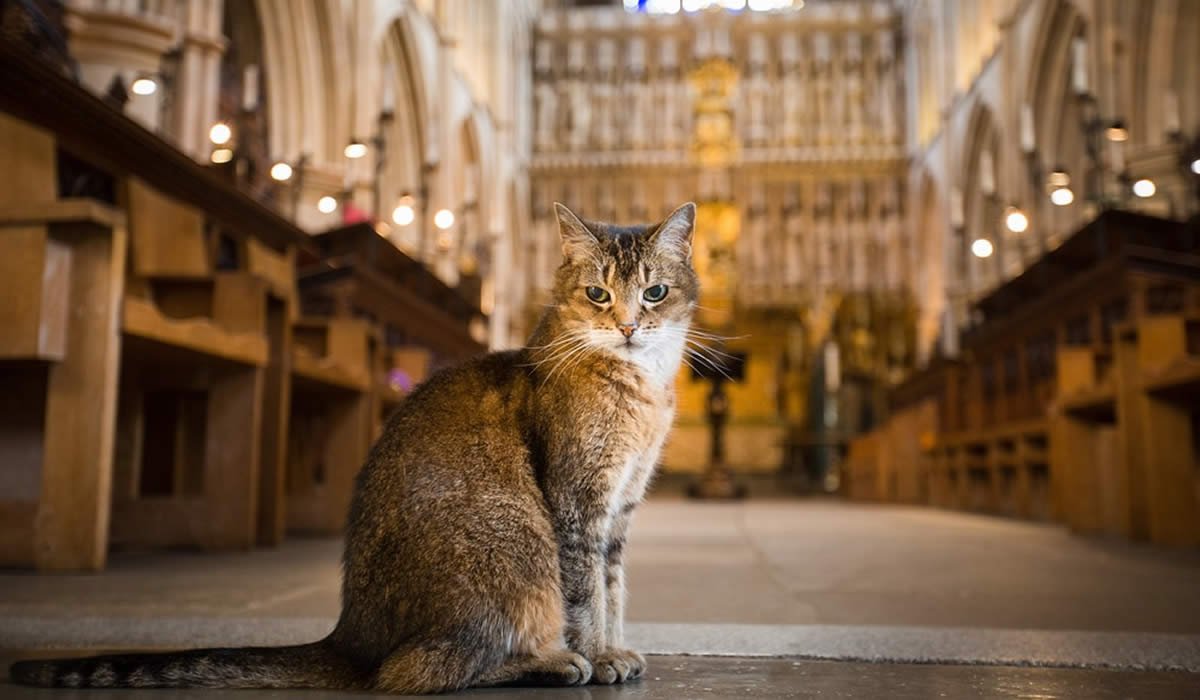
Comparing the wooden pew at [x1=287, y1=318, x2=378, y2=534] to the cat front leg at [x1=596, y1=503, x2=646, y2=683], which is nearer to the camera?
the cat front leg at [x1=596, y1=503, x2=646, y2=683]

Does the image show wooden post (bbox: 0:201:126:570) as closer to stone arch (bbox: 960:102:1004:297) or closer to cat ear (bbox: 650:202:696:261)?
cat ear (bbox: 650:202:696:261)

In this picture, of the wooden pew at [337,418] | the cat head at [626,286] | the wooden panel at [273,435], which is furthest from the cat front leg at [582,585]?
the wooden pew at [337,418]

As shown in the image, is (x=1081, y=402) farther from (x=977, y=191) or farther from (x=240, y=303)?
(x=977, y=191)

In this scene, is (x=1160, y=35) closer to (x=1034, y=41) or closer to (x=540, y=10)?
(x=1034, y=41)

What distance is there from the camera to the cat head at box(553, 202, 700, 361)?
5.22 feet

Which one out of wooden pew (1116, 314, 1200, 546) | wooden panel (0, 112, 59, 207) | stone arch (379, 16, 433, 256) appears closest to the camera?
wooden panel (0, 112, 59, 207)

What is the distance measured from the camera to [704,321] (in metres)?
9.13

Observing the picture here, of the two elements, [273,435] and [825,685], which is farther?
[273,435]

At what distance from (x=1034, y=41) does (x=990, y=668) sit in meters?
14.8

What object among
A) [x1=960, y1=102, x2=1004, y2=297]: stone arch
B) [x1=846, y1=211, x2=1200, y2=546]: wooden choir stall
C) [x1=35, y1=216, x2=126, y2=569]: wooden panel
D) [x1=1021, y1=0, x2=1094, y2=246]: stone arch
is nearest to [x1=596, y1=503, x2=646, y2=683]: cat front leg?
[x1=35, y1=216, x2=126, y2=569]: wooden panel

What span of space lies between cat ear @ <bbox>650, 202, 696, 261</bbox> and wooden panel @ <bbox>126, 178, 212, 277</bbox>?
304 centimetres

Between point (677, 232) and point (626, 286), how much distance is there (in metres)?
0.16

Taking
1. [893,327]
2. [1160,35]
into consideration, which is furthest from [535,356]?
[893,327]

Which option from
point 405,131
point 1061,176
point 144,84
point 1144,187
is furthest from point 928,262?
point 144,84
